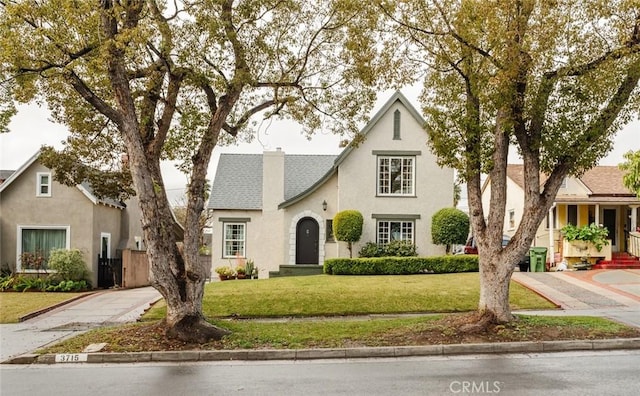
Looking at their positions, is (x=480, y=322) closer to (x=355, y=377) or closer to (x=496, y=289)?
(x=496, y=289)

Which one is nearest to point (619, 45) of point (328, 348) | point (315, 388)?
point (328, 348)

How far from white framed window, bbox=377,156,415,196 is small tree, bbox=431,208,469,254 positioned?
209 cm

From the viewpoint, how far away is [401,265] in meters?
25.2

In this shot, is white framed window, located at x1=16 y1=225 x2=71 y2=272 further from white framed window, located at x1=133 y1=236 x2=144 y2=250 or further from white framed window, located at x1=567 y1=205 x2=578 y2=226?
white framed window, located at x1=567 y1=205 x2=578 y2=226

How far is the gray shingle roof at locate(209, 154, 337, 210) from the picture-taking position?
30562mm

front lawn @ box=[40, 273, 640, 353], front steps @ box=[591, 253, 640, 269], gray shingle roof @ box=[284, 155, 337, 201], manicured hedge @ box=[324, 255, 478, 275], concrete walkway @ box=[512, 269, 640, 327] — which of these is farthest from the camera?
gray shingle roof @ box=[284, 155, 337, 201]

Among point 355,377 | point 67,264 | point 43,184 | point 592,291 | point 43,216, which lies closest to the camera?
point 355,377

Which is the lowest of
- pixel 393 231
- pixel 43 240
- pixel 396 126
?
pixel 43 240

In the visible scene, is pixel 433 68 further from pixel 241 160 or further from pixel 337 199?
pixel 241 160

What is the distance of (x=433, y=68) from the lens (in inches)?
534

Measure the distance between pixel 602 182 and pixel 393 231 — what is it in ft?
36.1

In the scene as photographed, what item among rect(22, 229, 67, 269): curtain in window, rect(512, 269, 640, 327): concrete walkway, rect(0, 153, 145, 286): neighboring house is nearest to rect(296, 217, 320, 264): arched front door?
rect(0, 153, 145, 286): neighboring house

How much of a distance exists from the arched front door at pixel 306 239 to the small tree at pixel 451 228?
18.4 feet

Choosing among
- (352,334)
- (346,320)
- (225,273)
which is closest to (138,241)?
(225,273)
